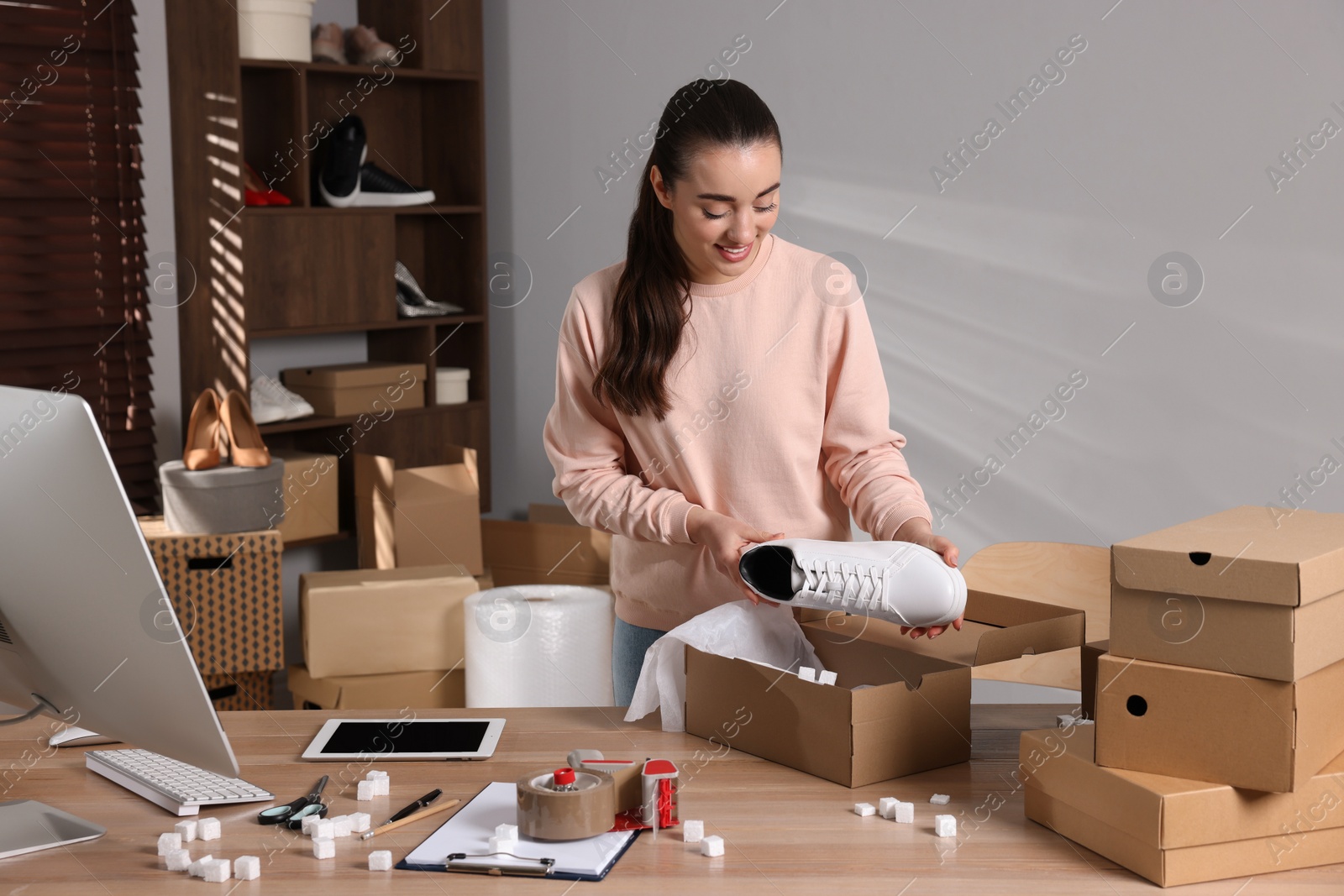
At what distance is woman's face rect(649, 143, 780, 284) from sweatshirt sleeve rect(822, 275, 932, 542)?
0.18 metres

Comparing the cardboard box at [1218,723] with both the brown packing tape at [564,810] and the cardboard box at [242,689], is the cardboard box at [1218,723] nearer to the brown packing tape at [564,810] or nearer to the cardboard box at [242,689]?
the brown packing tape at [564,810]

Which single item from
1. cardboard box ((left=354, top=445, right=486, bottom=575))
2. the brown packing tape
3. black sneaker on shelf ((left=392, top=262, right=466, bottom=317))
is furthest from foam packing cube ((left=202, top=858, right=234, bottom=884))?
black sneaker on shelf ((left=392, top=262, right=466, bottom=317))

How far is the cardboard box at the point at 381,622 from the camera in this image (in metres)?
2.89

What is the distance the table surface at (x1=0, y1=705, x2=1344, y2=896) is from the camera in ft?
3.57

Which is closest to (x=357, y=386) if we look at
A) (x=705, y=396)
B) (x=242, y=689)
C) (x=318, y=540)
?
(x=318, y=540)

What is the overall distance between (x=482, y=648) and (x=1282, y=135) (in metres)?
2.08

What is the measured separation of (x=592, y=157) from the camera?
12.0ft

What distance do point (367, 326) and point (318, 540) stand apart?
2.17 feet

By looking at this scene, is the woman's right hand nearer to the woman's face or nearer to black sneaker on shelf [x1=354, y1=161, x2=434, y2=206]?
the woman's face

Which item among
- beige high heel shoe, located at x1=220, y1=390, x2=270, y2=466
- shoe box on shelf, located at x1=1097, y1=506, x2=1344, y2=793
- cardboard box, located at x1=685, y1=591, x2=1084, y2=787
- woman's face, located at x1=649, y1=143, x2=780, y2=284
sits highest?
woman's face, located at x1=649, y1=143, x2=780, y2=284

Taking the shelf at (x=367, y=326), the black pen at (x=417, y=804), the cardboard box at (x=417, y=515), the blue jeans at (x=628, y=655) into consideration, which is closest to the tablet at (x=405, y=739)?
the black pen at (x=417, y=804)

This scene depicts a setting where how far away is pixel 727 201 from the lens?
1.61 meters

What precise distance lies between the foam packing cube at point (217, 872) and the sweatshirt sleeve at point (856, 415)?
0.94m

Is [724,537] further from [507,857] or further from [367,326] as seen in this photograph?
[367,326]
